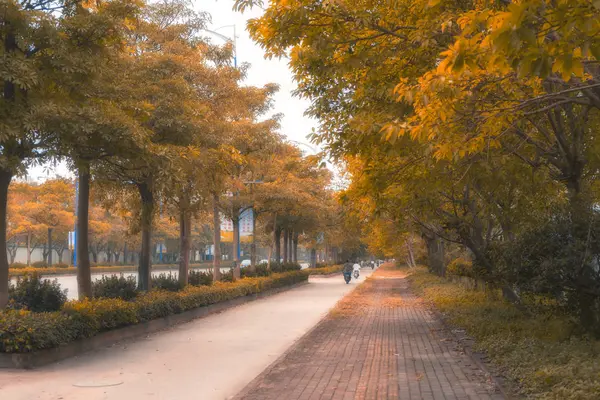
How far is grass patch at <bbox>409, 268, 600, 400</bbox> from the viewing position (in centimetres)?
629

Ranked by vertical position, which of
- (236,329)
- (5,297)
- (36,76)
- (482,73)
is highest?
(36,76)

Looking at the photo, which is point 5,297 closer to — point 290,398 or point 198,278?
point 290,398

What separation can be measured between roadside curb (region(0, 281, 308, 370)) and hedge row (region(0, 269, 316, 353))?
100 mm

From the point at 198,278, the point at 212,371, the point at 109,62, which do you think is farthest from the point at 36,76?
the point at 198,278

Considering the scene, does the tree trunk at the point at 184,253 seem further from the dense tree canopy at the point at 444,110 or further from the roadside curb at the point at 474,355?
the roadside curb at the point at 474,355

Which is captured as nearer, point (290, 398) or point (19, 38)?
point (290, 398)

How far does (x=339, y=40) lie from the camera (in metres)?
8.29

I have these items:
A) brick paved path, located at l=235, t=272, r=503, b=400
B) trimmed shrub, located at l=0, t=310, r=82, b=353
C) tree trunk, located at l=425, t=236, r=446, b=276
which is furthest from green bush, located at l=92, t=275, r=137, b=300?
tree trunk, located at l=425, t=236, r=446, b=276

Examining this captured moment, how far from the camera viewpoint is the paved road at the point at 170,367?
7578 mm

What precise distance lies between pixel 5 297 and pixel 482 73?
28.1ft

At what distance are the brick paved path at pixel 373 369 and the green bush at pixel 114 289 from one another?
437cm

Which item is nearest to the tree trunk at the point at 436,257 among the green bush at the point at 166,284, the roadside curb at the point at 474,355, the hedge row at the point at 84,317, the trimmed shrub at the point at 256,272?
the trimmed shrub at the point at 256,272

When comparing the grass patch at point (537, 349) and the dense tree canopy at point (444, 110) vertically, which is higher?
the dense tree canopy at point (444, 110)

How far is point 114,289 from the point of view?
13797 millimetres
